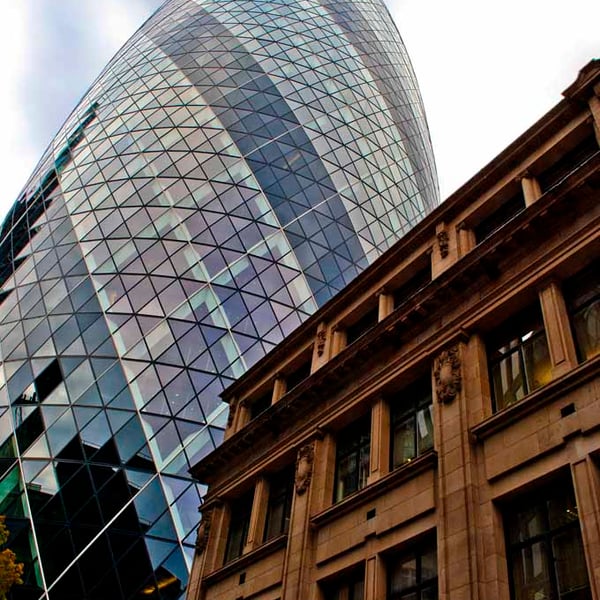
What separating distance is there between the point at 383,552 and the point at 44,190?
182ft

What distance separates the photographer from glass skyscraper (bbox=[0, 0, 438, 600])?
38.1m

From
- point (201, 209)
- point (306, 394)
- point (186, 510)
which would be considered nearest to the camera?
point (306, 394)

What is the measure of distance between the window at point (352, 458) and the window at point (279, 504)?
211cm

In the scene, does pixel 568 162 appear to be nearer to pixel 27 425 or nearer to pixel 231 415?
pixel 231 415

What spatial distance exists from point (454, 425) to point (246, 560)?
29.0 feet

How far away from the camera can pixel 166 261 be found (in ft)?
165

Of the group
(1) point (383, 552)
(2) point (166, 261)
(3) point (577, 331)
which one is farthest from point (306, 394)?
(2) point (166, 261)

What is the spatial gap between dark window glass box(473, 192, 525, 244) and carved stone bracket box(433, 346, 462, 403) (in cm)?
401

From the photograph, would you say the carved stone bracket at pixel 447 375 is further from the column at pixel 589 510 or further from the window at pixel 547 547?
the column at pixel 589 510

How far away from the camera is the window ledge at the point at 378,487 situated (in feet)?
55.0

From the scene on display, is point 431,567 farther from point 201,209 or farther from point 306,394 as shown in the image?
point 201,209

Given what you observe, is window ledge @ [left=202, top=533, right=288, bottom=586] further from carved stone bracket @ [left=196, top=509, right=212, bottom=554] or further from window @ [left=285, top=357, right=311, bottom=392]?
window @ [left=285, top=357, right=311, bottom=392]

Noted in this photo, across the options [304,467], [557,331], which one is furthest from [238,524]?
[557,331]

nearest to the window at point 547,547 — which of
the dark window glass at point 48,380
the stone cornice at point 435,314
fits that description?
the stone cornice at point 435,314
